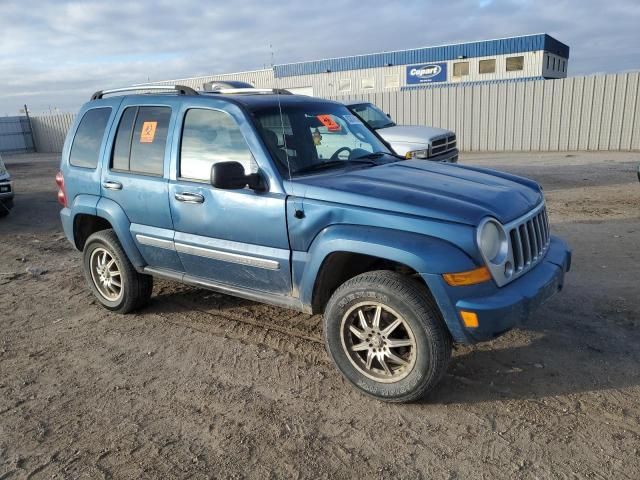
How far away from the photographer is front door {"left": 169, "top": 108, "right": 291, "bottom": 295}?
3.72 meters

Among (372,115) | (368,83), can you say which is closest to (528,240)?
(372,115)

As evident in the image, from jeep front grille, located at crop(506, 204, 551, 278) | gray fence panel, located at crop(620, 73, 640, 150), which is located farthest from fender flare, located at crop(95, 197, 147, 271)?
gray fence panel, located at crop(620, 73, 640, 150)

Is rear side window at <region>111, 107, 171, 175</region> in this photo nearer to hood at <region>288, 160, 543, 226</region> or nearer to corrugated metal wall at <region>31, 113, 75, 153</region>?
hood at <region>288, 160, 543, 226</region>

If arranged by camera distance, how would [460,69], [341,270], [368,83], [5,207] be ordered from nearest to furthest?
[341,270] → [5,207] → [460,69] → [368,83]

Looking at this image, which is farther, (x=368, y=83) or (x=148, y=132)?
(x=368, y=83)

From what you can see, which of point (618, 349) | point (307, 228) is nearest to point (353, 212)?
point (307, 228)

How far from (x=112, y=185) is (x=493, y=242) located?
331 cm

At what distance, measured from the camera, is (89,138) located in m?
5.00

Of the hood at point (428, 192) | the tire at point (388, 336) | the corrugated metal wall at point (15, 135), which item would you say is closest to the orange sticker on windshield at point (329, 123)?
the hood at point (428, 192)

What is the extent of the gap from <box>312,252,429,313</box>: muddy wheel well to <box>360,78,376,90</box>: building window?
3181 centimetres

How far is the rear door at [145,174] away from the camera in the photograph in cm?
431

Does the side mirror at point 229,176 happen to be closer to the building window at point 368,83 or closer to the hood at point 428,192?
the hood at point 428,192

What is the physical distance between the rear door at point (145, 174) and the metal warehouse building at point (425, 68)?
28.8 m

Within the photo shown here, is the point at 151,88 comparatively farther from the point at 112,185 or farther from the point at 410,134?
the point at 410,134
